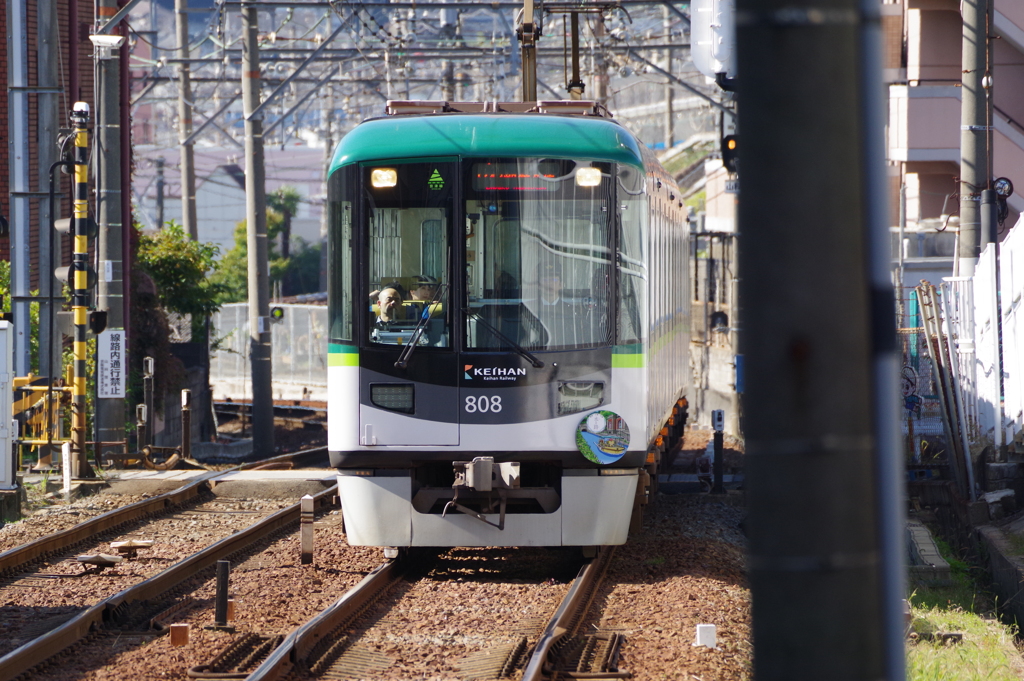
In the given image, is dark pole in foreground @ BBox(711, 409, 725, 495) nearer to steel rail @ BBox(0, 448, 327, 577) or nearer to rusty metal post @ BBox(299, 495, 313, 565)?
rusty metal post @ BBox(299, 495, 313, 565)

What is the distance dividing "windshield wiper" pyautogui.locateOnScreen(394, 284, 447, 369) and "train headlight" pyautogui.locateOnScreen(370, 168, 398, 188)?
817mm

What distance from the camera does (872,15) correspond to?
2.40m

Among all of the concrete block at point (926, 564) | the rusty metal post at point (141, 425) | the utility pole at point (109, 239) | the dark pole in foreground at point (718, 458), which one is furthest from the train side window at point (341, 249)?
the rusty metal post at point (141, 425)

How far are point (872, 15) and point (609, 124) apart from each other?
6.76 m

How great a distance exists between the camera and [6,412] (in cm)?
1266

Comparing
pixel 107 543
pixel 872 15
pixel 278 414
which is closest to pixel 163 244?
pixel 278 414

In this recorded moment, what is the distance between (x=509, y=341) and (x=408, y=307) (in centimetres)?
76

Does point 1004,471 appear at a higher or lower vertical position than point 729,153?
lower

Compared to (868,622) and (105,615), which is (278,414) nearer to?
(105,615)

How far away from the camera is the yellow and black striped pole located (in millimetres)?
14234

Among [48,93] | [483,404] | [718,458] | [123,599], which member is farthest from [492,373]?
[48,93]

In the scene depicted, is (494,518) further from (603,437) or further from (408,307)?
(408,307)

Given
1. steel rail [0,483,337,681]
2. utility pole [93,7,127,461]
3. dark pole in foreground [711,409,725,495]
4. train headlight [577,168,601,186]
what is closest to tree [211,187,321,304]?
utility pole [93,7,127,461]

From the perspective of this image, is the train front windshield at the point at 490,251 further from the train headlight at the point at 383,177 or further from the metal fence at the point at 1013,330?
the metal fence at the point at 1013,330
